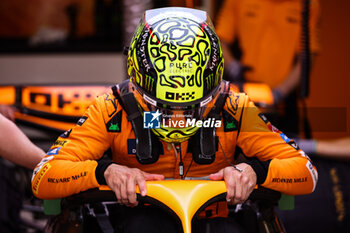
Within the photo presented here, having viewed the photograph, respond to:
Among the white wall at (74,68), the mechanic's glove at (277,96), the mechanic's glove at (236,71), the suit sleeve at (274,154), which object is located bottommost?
the white wall at (74,68)

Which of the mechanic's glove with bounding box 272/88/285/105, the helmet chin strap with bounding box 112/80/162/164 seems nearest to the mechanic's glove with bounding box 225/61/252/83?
the mechanic's glove with bounding box 272/88/285/105

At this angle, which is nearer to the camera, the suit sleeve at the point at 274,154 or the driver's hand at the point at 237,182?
the driver's hand at the point at 237,182

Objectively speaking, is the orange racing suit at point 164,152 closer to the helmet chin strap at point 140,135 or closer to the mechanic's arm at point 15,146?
the helmet chin strap at point 140,135

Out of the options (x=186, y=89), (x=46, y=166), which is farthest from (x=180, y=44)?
(x=46, y=166)

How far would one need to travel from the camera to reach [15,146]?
156cm

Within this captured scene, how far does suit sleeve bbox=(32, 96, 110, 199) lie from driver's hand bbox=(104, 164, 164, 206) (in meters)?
0.06

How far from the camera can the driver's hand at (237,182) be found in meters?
1.23

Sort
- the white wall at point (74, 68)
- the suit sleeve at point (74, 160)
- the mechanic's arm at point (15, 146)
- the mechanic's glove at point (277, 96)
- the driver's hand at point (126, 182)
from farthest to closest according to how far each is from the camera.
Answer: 1. the white wall at point (74, 68)
2. the mechanic's glove at point (277, 96)
3. the mechanic's arm at point (15, 146)
4. the suit sleeve at point (74, 160)
5. the driver's hand at point (126, 182)

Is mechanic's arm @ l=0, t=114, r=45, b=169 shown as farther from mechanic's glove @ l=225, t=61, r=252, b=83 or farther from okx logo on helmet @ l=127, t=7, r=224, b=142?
mechanic's glove @ l=225, t=61, r=252, b=83

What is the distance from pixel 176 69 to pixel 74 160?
41cm

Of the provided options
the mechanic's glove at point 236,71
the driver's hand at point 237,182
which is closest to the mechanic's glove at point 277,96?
the mechanic's glove at point 236,71

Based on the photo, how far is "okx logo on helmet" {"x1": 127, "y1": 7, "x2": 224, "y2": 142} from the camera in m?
1.29

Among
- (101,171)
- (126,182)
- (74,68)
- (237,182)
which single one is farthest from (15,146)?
(74,68)

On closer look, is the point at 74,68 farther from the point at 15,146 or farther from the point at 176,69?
the point at 176,69
